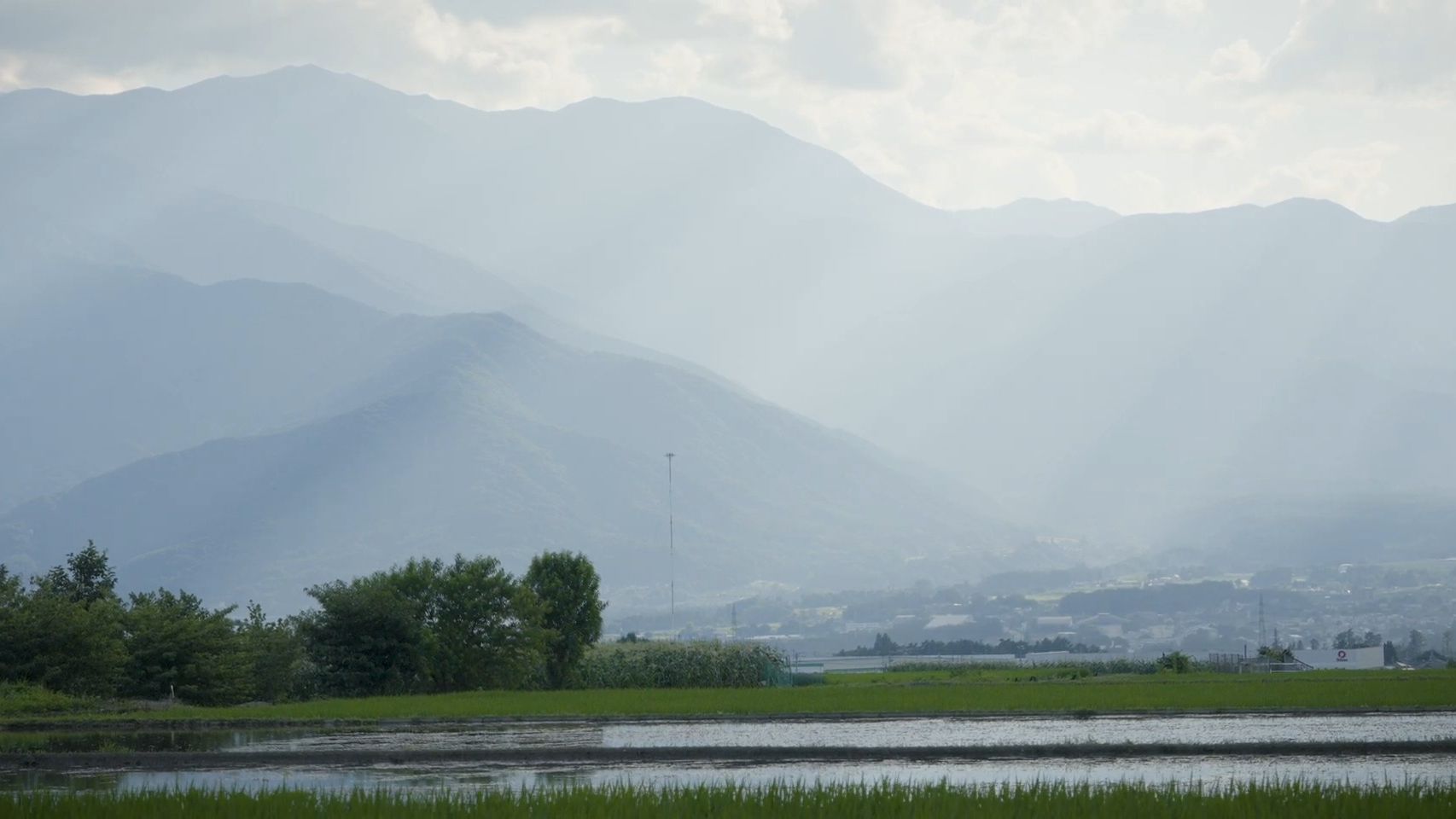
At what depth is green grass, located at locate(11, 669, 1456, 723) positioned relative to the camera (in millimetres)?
31375

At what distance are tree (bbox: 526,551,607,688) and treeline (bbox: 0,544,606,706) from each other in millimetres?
40

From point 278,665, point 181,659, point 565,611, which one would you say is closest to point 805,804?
point 181,659

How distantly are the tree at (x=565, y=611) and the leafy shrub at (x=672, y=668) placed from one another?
72 centimetres

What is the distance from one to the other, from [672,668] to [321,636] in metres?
12.1

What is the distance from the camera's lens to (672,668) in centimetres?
4859

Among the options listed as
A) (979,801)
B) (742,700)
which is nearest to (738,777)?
(979,801)

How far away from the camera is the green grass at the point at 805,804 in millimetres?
13664

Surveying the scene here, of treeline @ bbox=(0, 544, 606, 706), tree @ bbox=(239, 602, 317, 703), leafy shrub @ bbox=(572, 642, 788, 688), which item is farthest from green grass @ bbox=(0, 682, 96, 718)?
leafy shrub @ bbox=(572, 642, 788, 688)

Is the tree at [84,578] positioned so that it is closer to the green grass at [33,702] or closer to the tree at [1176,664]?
the green grass at [33,702]

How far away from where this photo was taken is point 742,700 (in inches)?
1442

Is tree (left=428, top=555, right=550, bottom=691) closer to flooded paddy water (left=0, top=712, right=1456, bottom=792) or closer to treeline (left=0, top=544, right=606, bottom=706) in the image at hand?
treeline (left=0, top=544, right=606, bottom=706)

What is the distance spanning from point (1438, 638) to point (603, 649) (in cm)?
16476

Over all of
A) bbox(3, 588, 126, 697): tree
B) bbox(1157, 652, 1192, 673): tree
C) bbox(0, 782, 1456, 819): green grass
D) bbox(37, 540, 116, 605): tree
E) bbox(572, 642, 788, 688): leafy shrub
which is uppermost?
bbox(37, 540, 116, 605): tree

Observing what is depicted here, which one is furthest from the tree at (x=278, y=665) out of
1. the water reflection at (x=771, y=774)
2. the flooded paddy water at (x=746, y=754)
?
the water reflection at (x=771, y=774)
